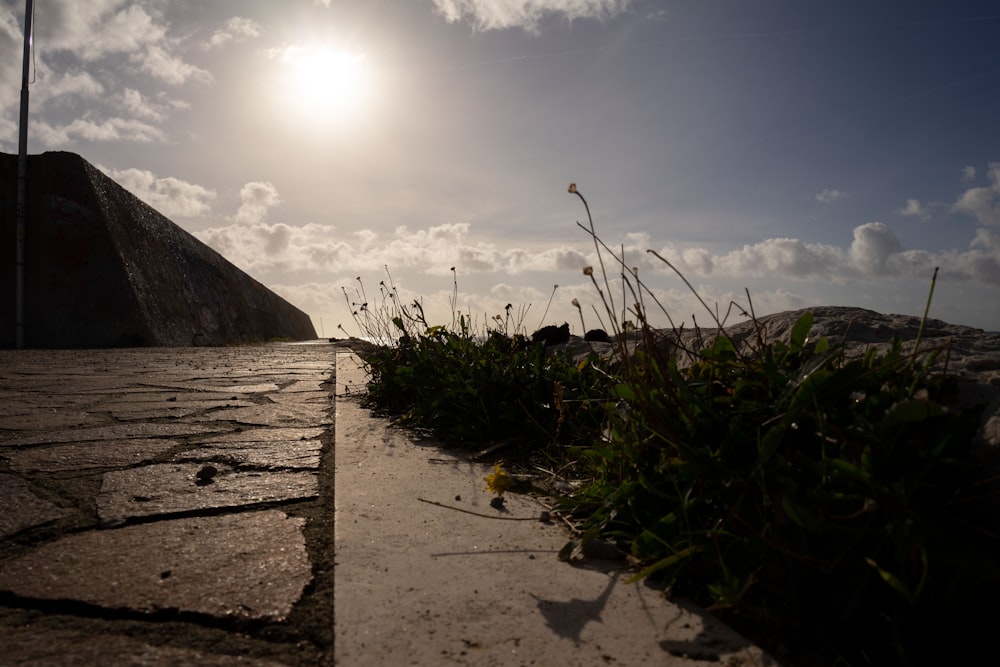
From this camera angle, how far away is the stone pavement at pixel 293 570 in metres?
0.82

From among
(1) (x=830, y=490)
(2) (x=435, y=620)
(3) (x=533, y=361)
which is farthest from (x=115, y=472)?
(1) (x=830, y=490)

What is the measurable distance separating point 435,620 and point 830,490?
2.03 feet

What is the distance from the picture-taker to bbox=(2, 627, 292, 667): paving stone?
78 cm

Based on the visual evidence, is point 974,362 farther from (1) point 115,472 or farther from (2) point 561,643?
(1) point 115,472

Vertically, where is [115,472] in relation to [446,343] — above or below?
below

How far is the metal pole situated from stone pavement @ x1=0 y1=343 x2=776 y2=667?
23.9 ft

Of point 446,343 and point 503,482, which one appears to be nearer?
point 503,482

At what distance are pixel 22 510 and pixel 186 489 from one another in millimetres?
324

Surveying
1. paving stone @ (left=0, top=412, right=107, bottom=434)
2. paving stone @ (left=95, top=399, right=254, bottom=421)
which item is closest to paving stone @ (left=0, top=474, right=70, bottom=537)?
paving stone @ (left=0, top=412, right=107, bottom=434)

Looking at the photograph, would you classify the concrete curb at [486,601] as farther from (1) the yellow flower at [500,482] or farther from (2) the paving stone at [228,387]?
(2) the paving stone at [228,387]

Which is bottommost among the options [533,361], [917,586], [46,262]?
[917,586]

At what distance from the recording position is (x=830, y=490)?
3.00 ft

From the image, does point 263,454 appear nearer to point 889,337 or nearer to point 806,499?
point 806,499

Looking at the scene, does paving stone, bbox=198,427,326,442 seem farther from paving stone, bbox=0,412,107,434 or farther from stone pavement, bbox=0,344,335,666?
paving stone, bbox=0,412,107,434
